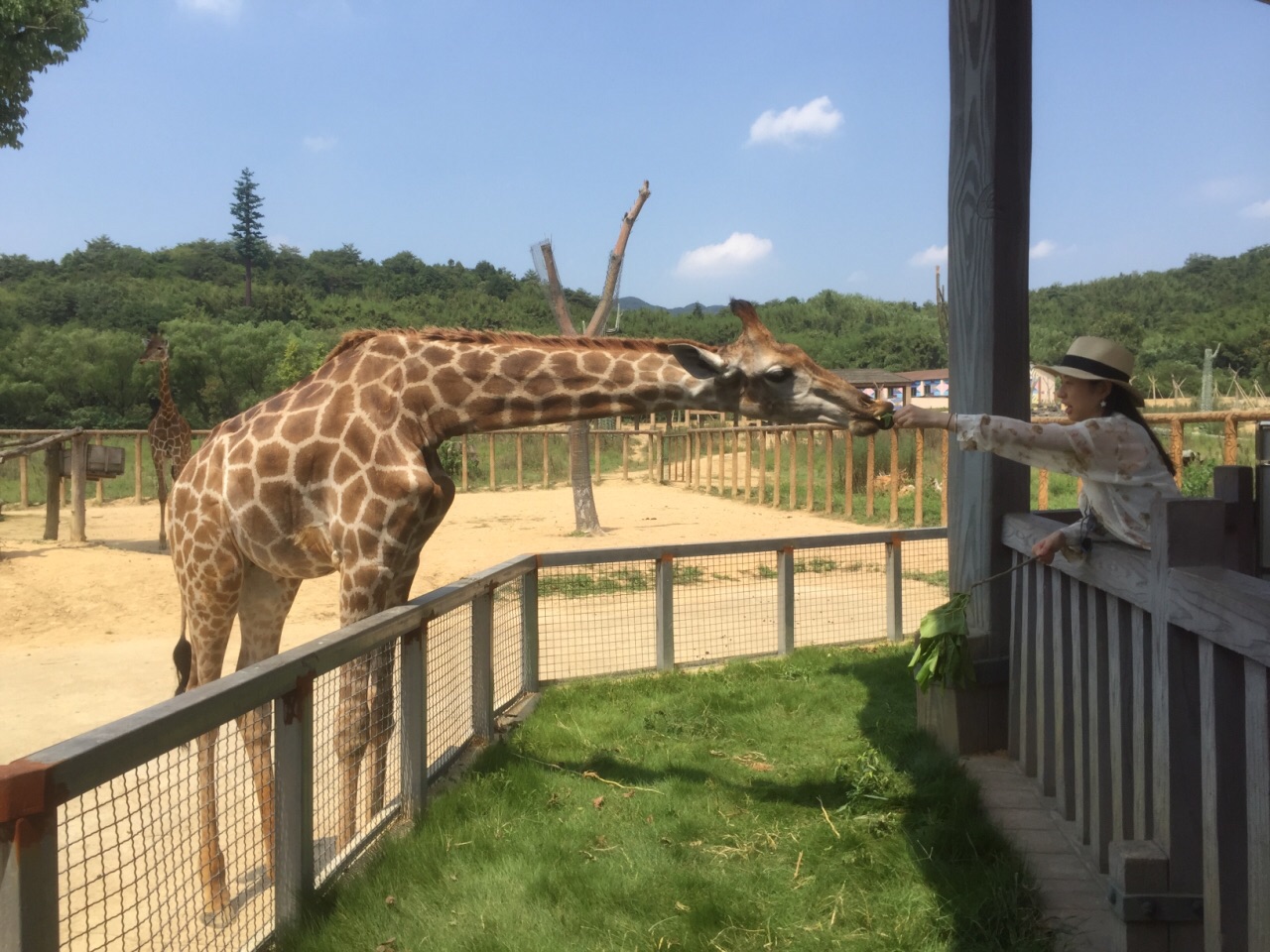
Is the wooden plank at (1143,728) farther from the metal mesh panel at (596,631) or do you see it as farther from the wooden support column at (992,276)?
the metal mesh panel at (596,631)

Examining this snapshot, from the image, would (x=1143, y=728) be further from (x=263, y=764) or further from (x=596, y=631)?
(x=596, y=631)

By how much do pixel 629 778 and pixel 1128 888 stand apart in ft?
8.68

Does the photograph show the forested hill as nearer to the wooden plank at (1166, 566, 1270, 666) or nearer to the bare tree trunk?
the bare tree trunk

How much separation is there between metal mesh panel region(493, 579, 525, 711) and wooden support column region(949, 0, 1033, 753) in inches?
112

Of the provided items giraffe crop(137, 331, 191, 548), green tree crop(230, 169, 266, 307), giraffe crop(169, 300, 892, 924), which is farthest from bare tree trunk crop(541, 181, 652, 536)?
green tree crop(230, 169, 266, 307)

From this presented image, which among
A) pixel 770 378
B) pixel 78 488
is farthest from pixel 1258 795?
pixel 78 488

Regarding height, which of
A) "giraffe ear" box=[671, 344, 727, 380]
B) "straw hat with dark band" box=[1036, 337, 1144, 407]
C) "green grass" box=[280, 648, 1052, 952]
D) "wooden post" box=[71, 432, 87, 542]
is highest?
"giraffe ear" box=[671, 344, 727, 380]

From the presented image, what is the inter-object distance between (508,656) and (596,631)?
2.44 metres

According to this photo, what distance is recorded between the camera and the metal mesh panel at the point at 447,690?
4812 millimetres

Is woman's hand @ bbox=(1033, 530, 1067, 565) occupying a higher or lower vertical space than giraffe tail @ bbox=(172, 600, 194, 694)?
higher

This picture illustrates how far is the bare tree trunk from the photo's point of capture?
1706 centimetres

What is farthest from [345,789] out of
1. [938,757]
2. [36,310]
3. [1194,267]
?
[1194,267]

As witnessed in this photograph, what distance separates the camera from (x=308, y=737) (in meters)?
3.42

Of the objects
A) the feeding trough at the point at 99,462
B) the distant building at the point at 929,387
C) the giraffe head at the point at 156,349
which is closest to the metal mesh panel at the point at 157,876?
the giraffe head at the point at 156,349
